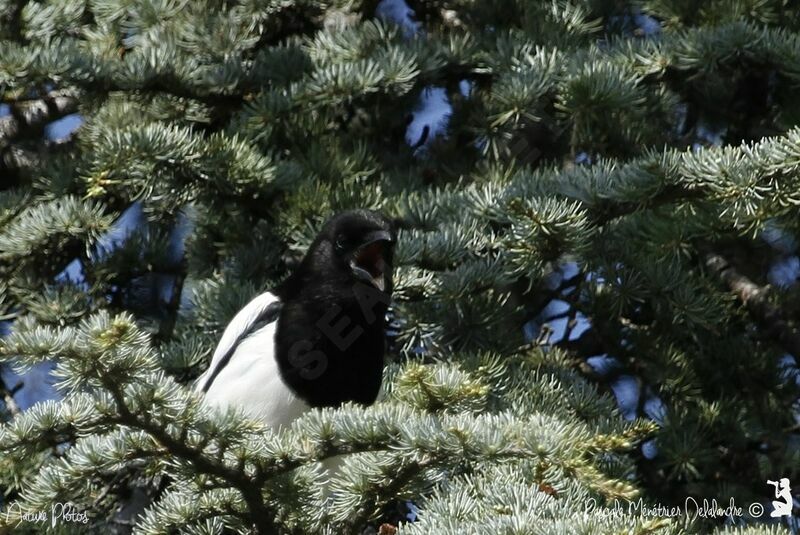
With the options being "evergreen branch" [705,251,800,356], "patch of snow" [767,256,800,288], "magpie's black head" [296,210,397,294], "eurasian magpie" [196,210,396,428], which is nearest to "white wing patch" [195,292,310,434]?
"eurasian magpie" [196,210,396,428]

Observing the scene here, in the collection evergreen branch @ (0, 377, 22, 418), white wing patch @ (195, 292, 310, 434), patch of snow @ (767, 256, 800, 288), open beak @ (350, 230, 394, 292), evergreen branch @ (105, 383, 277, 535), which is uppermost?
evergreen branch @ (105, 383, 277, 535)

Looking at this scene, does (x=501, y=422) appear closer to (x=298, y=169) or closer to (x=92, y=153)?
(x=298, y=169)

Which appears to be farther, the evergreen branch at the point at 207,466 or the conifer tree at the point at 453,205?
the conifer tree at the point at 453,205

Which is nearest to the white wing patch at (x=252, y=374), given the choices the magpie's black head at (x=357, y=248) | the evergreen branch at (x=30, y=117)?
the magpie's black head at (x=357, y=248)

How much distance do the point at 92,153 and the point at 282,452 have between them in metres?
1.38

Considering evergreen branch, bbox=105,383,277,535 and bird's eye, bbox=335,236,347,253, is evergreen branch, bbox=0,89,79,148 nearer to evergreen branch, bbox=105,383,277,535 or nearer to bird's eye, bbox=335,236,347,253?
bird's eye, bbox=335,236,347,253

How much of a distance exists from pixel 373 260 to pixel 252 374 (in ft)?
1.36

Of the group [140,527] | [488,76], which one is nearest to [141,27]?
[488,76]

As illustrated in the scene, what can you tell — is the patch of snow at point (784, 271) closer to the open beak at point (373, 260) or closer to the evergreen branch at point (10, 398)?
the open beak at point (373, 260)

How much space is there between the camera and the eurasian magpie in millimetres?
2768

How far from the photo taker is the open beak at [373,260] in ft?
9.02

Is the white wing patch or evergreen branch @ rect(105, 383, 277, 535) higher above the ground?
evergreen branch @ rect(105, 383, 277, 535)

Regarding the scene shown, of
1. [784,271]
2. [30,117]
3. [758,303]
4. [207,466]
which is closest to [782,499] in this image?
[758,303]

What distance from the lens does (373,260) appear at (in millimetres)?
2926
